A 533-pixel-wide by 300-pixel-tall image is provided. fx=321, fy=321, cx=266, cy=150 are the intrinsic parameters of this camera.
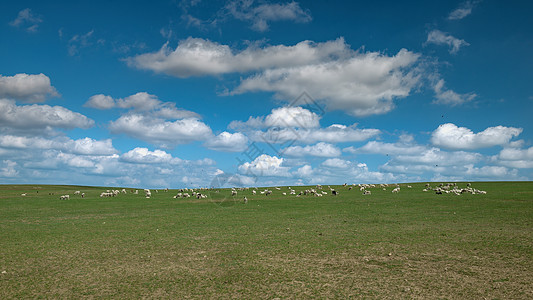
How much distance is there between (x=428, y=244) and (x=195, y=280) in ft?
30.1

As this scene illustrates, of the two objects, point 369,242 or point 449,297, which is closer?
point 449,297

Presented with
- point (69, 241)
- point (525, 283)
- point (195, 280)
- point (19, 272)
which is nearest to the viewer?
point (525, 283)

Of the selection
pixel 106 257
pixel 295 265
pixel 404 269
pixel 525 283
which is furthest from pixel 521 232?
pixel 106 257

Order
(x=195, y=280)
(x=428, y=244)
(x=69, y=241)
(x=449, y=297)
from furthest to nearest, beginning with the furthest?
(x=69, y=241), (x=428, y=244), (x=195, y=280), (x=449, y=297)

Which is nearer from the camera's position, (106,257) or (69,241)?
(106,257)

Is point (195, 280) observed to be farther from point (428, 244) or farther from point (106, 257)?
point (428, 244)

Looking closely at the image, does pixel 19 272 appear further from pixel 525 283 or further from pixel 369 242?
pixel 525 283

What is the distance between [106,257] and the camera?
11.6 m

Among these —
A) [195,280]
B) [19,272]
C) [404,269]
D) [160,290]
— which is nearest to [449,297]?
[404,269]

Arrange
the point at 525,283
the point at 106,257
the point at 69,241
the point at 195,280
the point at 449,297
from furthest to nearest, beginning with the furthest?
the point at 69,241 → the point at 106,257 → the point at 195,280 → the point at 525,283 → the point at 449,297

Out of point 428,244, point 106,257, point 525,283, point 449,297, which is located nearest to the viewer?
point 449,297

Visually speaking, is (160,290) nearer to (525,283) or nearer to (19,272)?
(19,272)

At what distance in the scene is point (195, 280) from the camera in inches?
358

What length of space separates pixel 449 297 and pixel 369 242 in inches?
228
